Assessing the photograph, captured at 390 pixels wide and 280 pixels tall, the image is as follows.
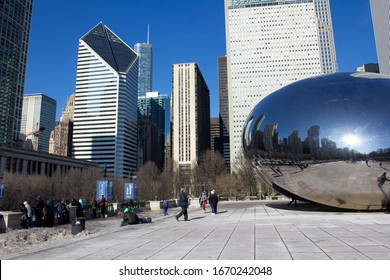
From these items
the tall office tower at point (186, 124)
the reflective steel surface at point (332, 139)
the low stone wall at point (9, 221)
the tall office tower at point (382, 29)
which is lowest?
the low stone wall at point (9, 221)

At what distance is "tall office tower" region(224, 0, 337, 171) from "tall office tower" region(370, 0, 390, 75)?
88.5ft

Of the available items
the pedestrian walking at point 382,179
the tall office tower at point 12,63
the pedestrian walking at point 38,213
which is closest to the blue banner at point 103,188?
the pedestrian walking at point 38,213

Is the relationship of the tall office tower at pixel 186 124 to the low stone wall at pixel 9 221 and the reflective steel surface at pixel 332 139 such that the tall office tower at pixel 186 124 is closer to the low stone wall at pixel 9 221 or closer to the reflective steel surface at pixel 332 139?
the reflective steel surface at pixel 332 139

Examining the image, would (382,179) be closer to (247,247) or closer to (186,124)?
(247,247)

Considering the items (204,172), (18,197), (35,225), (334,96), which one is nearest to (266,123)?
(334,96)

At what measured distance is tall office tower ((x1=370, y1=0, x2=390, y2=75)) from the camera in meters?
137

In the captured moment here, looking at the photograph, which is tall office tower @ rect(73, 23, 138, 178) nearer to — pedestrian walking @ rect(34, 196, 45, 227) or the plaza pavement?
pedestrian walking @ rect(34, 196, 45, 227)

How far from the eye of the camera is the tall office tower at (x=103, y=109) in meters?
178

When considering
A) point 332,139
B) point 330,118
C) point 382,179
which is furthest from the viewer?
point 330,118

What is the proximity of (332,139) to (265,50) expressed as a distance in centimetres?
16238

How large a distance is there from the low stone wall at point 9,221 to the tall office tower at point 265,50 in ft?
471

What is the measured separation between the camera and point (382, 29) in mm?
147000

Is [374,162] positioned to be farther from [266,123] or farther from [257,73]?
[257,73]

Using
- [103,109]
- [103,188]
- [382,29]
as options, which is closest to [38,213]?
[103,188]
